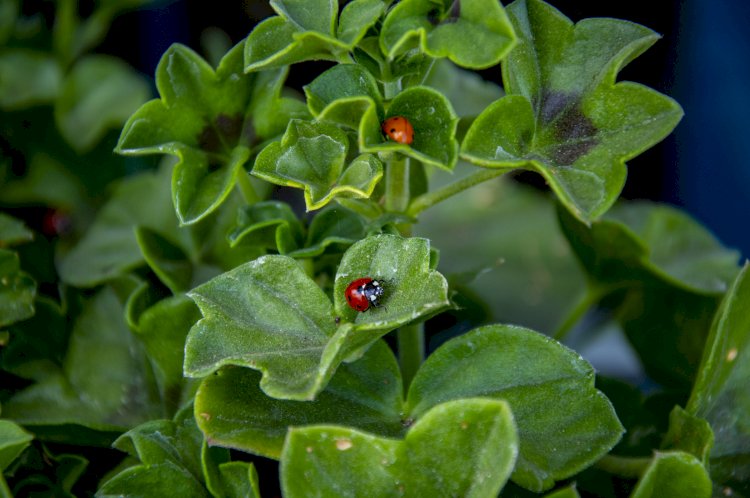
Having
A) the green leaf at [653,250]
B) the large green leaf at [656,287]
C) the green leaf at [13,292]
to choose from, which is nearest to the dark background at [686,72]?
the green leaf at [653,250]

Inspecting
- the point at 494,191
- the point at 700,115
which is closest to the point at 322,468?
the point at 494,191

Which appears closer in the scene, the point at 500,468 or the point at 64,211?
the point at 500,468

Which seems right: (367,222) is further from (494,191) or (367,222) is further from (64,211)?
(494,191)

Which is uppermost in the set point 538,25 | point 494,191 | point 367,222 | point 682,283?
point 538,25

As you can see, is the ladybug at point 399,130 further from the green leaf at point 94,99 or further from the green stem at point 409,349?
the green leaf at point 94,99

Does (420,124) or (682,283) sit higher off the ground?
(420,124)

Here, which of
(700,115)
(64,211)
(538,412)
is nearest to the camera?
(538,412)
